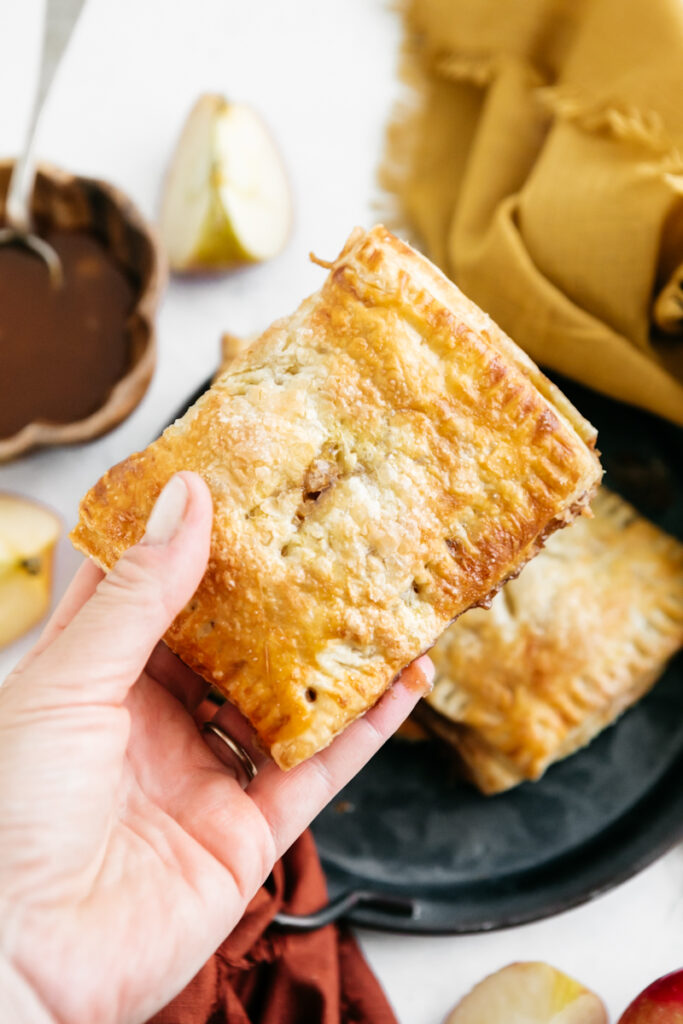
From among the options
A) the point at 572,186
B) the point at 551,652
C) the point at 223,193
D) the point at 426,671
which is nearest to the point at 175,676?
the point at 426,671

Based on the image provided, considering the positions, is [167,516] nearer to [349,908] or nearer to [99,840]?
[99,840]

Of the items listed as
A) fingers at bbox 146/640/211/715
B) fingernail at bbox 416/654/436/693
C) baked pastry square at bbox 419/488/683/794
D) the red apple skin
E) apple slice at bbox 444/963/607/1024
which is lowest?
apple slice at bbox 444/963/607/1024

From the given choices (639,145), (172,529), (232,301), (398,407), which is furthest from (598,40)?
(172,529)

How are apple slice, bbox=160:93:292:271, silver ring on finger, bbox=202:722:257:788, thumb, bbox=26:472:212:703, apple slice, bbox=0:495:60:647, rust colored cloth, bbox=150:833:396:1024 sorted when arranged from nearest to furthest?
thumb, bbox=26:472:212:703 < silver ring on finger, bbox=202:722:257:788 < rust colored cloth, bbox=150:833:396:1024 < apple slice, bbox=0:495:60:647 < apple slice, bbox=160:93:292:271

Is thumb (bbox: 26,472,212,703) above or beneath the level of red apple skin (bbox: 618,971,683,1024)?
above

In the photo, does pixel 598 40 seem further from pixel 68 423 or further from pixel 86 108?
pixel 68 423

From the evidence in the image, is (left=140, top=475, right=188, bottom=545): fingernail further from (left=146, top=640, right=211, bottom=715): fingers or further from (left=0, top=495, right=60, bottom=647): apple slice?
(left=0, top=495, right=60, bottom=647): apple slice

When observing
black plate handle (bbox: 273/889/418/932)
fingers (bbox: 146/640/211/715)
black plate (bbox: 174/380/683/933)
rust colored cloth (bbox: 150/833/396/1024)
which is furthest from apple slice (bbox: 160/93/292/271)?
black plate handle (bbox: 273/889/418/932)
